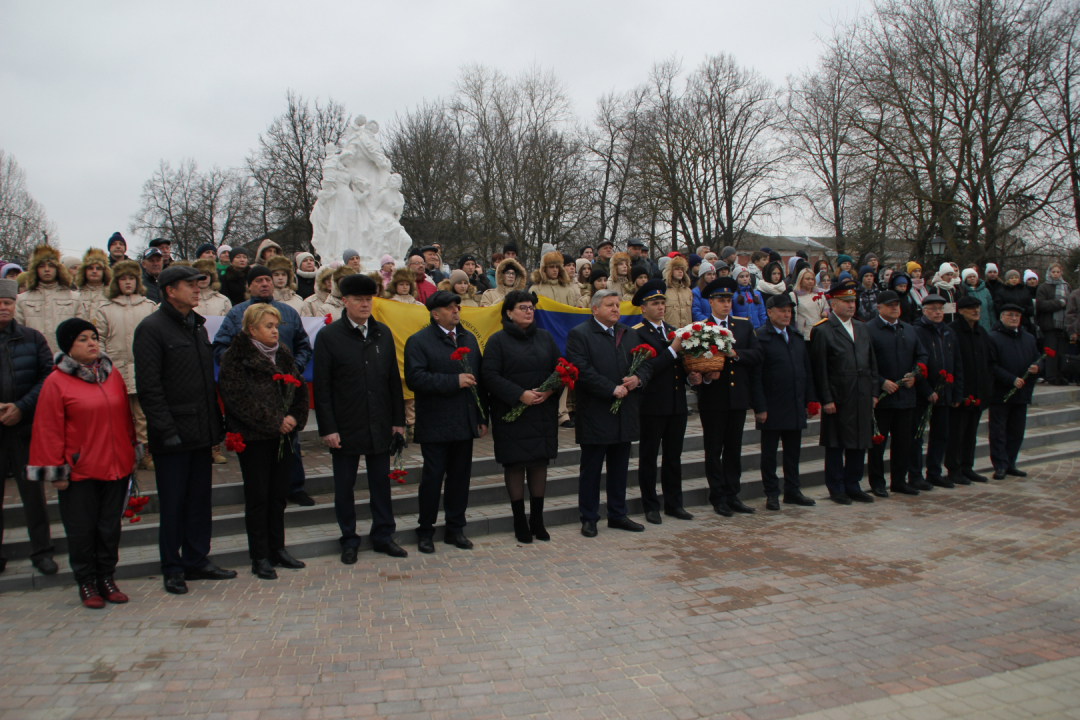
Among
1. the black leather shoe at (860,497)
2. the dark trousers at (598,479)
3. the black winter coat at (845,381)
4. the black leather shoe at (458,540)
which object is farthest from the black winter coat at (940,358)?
the black leather shoe at (458,540)

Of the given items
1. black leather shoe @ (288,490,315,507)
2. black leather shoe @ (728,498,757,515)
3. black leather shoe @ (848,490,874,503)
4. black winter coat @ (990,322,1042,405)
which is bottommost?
black leather shoe @ (848,490,874,503)

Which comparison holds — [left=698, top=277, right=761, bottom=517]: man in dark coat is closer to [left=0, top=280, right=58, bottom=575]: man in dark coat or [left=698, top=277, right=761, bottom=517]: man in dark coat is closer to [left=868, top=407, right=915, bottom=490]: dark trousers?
[left=868, top=407, right=915, bottom=490]: dark trousers

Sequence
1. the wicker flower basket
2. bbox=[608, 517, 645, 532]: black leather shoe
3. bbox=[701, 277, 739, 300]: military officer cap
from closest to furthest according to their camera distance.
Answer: bbox=[608, 517, 645, 532]: black leather shoe → the wicker flower basket → bbox=[701, 277, 739, 300]: military officer cap

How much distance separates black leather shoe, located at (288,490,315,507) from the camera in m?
6.74

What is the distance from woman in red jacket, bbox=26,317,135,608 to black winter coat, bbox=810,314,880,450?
6.74 m

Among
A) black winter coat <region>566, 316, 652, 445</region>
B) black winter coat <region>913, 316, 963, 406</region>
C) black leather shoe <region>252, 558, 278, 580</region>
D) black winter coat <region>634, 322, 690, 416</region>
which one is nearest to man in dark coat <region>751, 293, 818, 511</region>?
black winter coat <region>634, 322, 690, 416</region>

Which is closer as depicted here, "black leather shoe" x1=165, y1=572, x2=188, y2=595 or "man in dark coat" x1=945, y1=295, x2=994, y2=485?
"black leather shoe" x1=165, y1=572, x2=188, y2=595

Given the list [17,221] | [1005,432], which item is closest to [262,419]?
[1005,432]

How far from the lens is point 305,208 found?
36.9 meters

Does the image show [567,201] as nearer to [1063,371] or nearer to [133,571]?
[1063,371]

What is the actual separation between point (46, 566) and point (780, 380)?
6769mm

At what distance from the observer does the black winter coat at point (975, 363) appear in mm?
9086

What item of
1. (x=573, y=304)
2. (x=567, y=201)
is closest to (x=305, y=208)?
(x=567, y=201)

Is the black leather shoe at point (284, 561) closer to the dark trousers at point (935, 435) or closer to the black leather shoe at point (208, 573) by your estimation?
the black leather shoe at point (208, 573)
